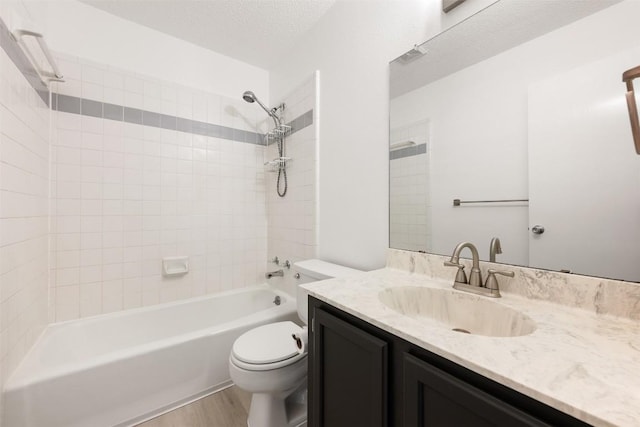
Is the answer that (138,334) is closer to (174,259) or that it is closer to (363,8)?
(174,259)

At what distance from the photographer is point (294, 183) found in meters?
2.12

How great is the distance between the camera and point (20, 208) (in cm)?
123

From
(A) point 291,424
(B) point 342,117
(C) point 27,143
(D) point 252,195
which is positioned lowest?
(A) point 291,424

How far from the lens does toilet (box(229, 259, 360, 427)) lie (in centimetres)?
121

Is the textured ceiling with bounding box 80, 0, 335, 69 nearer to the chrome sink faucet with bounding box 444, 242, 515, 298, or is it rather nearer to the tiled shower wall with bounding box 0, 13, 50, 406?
the tiled shower wall with bounding box 0, 13, 50, 406

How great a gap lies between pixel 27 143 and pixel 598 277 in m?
2.48

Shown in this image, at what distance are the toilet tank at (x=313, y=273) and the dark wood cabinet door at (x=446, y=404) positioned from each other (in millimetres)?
806

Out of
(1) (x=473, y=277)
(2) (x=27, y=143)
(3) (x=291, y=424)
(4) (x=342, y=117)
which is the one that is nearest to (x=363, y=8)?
(4) (x=342, y=117)

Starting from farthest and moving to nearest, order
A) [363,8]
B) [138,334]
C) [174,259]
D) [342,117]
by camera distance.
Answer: [174,259] < [138,334] < [342,117] < [363,8]

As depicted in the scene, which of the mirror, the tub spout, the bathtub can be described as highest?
the mirror

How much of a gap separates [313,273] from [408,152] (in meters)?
0.88

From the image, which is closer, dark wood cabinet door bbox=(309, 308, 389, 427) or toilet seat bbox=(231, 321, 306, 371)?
dark wood cabinet door bbox=(309, 308, 389, 427)

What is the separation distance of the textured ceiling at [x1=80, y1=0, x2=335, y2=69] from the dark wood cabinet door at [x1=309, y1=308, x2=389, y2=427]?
6.34 ft

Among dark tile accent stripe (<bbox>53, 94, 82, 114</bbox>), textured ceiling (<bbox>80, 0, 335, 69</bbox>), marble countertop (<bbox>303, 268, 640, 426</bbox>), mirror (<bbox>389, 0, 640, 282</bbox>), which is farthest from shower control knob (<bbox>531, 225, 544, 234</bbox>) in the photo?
dark tile accent stripe (<bbox>53, 94, 82, 114</bbox>)
